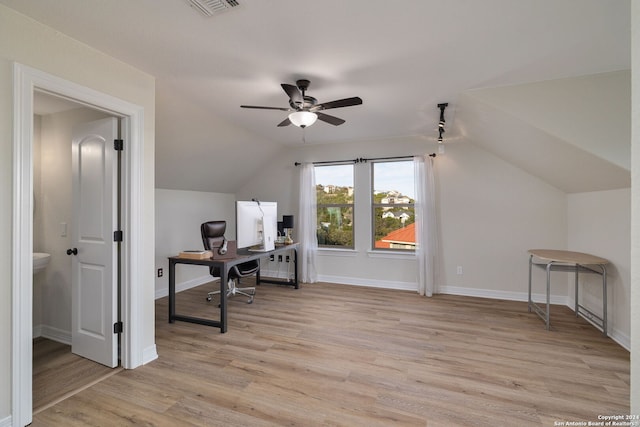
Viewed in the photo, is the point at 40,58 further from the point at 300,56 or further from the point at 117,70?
the point at 300,56

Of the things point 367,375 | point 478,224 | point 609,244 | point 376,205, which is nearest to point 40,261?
point 367,375

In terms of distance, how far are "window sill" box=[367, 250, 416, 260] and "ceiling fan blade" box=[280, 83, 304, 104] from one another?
3.03 metres

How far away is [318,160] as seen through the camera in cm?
519

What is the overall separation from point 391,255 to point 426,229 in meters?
0.72

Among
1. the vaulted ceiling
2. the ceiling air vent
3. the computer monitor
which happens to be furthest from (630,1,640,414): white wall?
the computer monitor

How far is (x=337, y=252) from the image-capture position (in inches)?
201

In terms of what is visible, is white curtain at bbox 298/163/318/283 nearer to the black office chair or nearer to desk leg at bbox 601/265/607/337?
the black office chair

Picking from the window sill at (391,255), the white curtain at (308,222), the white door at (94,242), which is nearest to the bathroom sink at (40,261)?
the white door at (94,242)

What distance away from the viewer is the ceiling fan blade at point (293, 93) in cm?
235

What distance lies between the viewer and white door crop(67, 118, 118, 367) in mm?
2373

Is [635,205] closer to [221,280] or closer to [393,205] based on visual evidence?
[221,280]

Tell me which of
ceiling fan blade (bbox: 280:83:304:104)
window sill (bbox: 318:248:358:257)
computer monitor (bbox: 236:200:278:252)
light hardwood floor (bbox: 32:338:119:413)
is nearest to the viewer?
light hardwood floor (bbox: 32:338:119:413)

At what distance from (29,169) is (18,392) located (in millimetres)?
1318

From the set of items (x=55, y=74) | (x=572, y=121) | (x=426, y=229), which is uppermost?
(x=55, y=74)
